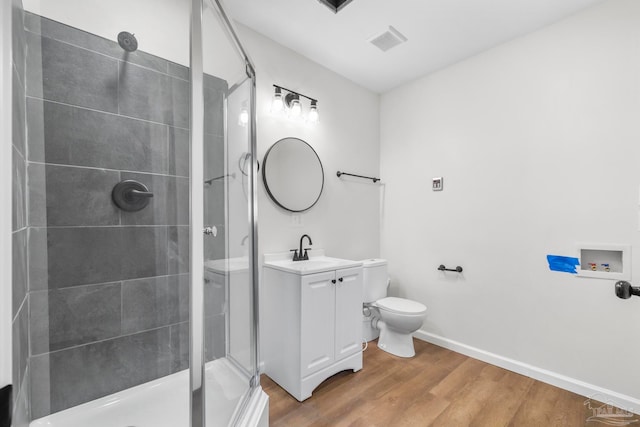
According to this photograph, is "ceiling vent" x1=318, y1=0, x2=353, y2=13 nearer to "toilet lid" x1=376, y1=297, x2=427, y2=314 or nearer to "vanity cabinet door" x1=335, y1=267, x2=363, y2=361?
"vanity cabinet door" x1=335, y1=267, x2=363, y2=361

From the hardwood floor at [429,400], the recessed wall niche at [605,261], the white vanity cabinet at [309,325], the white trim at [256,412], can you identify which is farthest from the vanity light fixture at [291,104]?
the recessed wall niche at [605,261]

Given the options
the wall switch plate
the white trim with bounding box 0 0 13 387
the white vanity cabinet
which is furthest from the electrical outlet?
the white trim with bounding box 0 0 13 387

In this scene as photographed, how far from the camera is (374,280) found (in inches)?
97.0

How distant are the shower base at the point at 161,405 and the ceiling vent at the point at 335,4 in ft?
6.99

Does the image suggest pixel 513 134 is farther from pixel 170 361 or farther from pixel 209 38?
pixel 170 361

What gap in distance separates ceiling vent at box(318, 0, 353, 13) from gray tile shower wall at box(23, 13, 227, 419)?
1.03 m

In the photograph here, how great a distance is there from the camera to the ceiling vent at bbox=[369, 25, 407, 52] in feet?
6.63

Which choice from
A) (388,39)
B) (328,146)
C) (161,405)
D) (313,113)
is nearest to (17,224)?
(161,405)

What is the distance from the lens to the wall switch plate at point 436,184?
2479 mm

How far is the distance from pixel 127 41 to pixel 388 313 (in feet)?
7.97

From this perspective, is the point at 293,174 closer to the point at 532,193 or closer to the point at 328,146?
the point at 328,146

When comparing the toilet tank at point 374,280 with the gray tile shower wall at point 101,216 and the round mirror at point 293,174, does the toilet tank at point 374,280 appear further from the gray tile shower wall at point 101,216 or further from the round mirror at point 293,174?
the gray tile shower wall at point 101,216

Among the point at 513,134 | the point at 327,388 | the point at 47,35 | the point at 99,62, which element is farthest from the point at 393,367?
the point at 47,35

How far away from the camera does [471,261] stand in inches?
89.5
